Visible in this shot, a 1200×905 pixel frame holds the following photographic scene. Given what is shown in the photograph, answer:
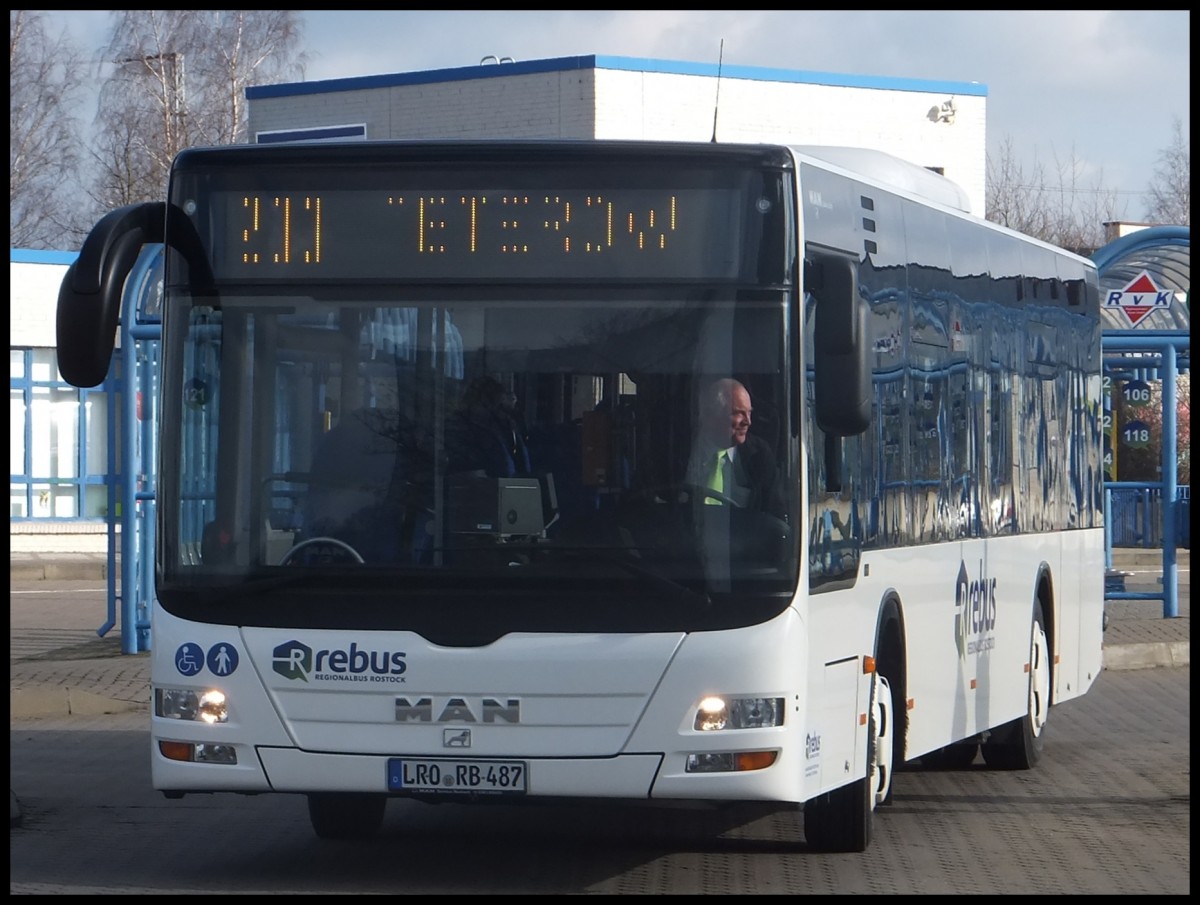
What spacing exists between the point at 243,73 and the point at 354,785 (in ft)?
166

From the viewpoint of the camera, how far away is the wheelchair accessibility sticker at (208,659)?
308 inches

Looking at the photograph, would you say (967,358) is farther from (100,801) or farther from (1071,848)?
(100,801)

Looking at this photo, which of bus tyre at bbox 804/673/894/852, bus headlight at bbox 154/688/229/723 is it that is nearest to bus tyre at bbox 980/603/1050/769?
bus tyre at bbox 804/673/894/852

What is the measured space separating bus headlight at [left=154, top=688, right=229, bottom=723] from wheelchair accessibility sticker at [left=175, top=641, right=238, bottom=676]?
2.8 inches

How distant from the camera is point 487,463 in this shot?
7.67 meters

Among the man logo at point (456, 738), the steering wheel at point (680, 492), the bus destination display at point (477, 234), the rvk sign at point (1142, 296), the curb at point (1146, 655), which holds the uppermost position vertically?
the rvk sign at point (1142, 296)

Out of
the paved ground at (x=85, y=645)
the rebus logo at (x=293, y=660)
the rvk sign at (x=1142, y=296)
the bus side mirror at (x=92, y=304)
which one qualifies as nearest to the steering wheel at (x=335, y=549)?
the rebus logo at (x=293, y=660)

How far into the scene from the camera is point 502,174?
7.82 meters

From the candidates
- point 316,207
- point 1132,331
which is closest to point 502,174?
point 316,207

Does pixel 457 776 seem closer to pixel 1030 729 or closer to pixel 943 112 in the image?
pixel 1030 729

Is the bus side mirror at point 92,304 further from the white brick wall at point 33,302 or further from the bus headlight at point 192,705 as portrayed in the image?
the white brick wall at point 33,302

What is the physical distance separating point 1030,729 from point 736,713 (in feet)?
16.3

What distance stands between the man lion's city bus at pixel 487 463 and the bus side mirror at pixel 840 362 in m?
0.01

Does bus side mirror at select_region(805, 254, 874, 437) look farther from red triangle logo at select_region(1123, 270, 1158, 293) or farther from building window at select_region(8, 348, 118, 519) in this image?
building window at select_region(8, 348, 118, 519)
